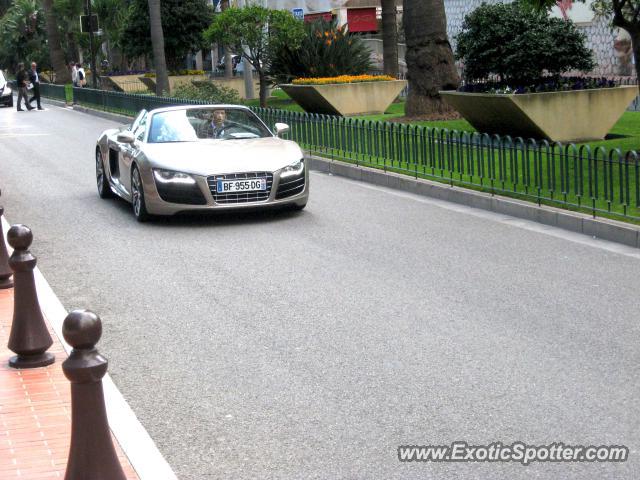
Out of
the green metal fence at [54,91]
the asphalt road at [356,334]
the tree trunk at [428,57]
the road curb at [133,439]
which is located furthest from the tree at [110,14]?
the road curb at [133,439]

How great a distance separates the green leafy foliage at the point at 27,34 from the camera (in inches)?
2977

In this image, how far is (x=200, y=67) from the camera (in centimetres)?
8506

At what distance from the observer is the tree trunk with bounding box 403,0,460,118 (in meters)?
23.5

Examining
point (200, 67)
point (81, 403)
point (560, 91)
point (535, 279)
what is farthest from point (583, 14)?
point (200, 67)

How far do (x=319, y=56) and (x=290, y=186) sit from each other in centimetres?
1780

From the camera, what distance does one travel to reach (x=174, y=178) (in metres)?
12.9

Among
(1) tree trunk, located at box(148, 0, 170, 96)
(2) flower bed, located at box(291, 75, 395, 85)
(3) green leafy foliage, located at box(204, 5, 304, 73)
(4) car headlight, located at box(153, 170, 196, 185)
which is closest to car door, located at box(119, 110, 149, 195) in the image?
(4) car headlight, located at box(153, 170, 196, 185)

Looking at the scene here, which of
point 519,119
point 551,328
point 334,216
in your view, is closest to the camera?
point 551,328

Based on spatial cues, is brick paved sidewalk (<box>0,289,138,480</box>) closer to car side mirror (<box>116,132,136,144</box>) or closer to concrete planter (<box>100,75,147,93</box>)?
car side mirror (<box>116,132,136,144</box>)

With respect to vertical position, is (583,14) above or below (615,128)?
above

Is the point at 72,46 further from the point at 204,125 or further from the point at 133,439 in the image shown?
the point at 133,439

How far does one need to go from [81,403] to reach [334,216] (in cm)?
929

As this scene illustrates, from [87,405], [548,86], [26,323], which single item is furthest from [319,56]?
[87,405]

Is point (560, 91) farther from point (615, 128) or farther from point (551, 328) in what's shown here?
point (551, 328)
